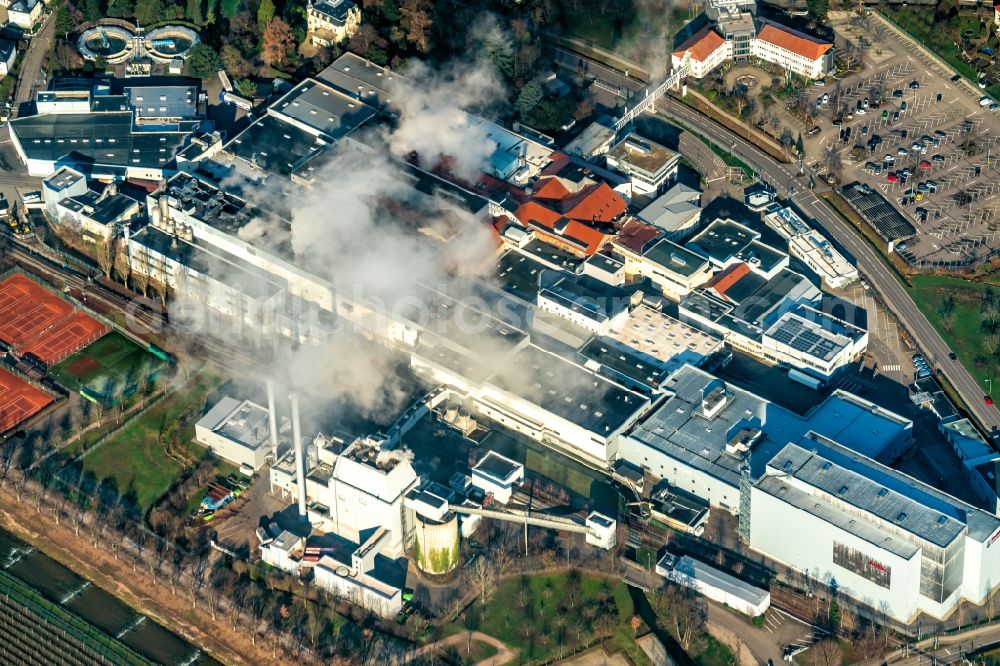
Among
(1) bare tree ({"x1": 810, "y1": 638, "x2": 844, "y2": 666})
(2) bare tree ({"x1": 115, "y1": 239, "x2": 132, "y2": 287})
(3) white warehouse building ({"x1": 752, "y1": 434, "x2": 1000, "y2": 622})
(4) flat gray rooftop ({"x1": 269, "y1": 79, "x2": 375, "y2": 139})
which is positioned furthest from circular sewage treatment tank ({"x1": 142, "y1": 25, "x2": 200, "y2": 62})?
(1) bare tree ({"x1": 810, "y1": 638, "x2": 844, "y2": 666})

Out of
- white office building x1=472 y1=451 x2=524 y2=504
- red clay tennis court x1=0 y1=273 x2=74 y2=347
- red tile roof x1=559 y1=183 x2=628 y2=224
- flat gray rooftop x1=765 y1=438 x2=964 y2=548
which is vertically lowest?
red clay tennis court x1=0 y1=273 x2=74 y2=347

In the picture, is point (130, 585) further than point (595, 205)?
No

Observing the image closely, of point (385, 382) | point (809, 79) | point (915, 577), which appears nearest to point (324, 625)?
point (385, 382)

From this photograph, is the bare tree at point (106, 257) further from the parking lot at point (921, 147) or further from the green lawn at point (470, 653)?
the parking lot at point (921, 147)

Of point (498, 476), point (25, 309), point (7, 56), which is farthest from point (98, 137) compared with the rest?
point (498, 476)

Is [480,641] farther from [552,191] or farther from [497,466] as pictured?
[552,191]

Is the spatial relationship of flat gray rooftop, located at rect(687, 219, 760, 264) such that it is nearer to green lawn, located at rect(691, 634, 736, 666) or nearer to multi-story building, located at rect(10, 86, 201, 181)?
green lawn, located at rect(691, 634, 736, 666)
